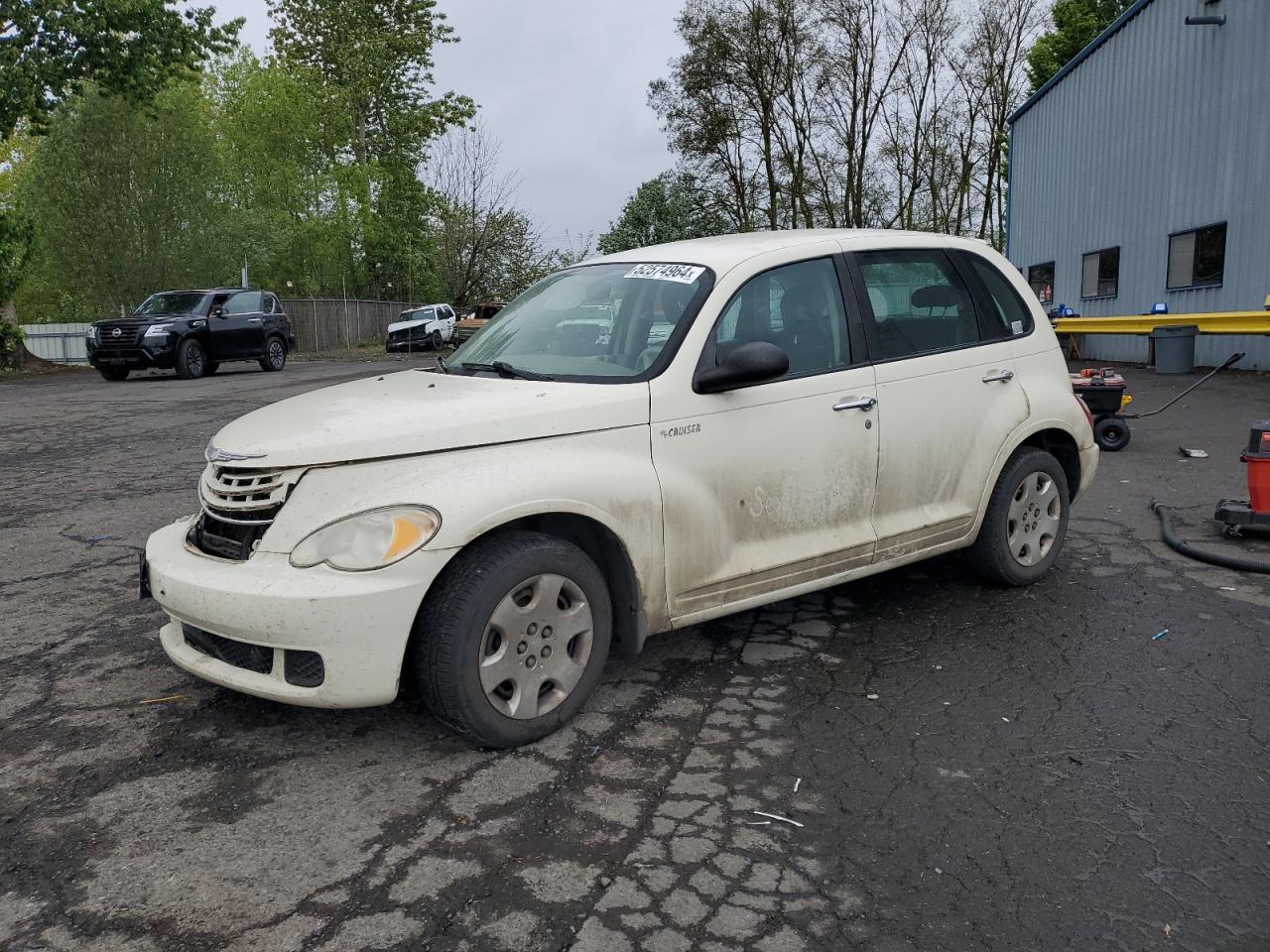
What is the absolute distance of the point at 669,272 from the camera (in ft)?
13.9

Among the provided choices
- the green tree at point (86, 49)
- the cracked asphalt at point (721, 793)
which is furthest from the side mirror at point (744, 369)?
the green tree at point (86, 49)

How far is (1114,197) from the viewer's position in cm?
1998

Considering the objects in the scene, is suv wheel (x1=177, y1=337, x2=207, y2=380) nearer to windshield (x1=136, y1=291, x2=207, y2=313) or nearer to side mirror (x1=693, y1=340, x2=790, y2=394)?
windshield (x1=136, y1=291, x2=207, y2=313)

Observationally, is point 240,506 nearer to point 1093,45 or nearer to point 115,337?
point 115,337

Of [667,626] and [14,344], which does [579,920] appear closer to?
[667,626]

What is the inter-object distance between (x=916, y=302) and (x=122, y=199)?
3384cm

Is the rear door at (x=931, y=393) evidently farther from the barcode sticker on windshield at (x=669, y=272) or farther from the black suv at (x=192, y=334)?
the black suv at (x=192, y=334)

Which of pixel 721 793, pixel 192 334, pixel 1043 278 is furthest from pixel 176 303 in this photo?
pixel 721 793

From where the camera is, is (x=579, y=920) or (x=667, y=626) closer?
(x=579, y=920)

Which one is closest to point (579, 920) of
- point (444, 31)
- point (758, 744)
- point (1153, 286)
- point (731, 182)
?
point (758, 744)

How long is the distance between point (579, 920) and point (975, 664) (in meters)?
2.24

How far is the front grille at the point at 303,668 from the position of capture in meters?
3.15

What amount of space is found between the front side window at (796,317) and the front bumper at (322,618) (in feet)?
5.17

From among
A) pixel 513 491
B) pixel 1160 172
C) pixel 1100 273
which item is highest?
pixel 1160 172
